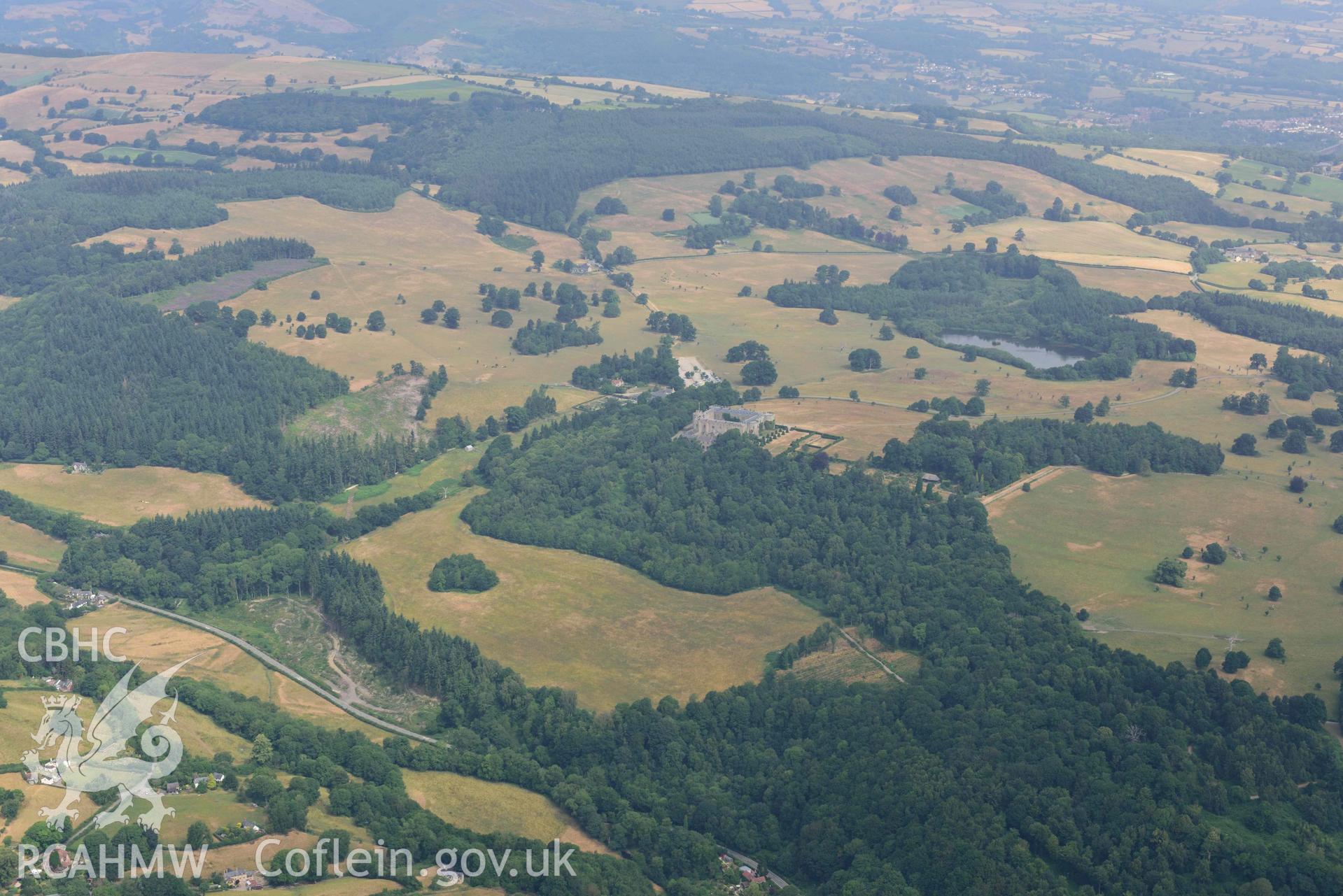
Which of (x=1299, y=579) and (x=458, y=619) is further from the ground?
(x=1299, y=579)

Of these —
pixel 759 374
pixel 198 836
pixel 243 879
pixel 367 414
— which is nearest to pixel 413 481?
pixel 367 414

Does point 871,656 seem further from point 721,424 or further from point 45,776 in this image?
point 45,776

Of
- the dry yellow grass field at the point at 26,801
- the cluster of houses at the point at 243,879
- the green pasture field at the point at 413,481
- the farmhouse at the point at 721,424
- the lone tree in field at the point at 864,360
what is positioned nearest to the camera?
the cluster of houses at the point at 243,879

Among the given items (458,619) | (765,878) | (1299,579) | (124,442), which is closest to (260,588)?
(458,619)

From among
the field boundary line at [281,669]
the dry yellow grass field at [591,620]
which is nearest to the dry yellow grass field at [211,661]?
the field boundary line at [281,669]

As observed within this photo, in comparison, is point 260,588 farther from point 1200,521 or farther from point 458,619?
point 1200,521

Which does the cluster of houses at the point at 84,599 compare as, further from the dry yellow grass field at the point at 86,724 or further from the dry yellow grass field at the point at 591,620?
the dry yellow grass field at the point at 591,620

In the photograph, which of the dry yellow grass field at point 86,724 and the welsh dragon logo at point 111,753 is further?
the dry yellow grass field at point 86,724
